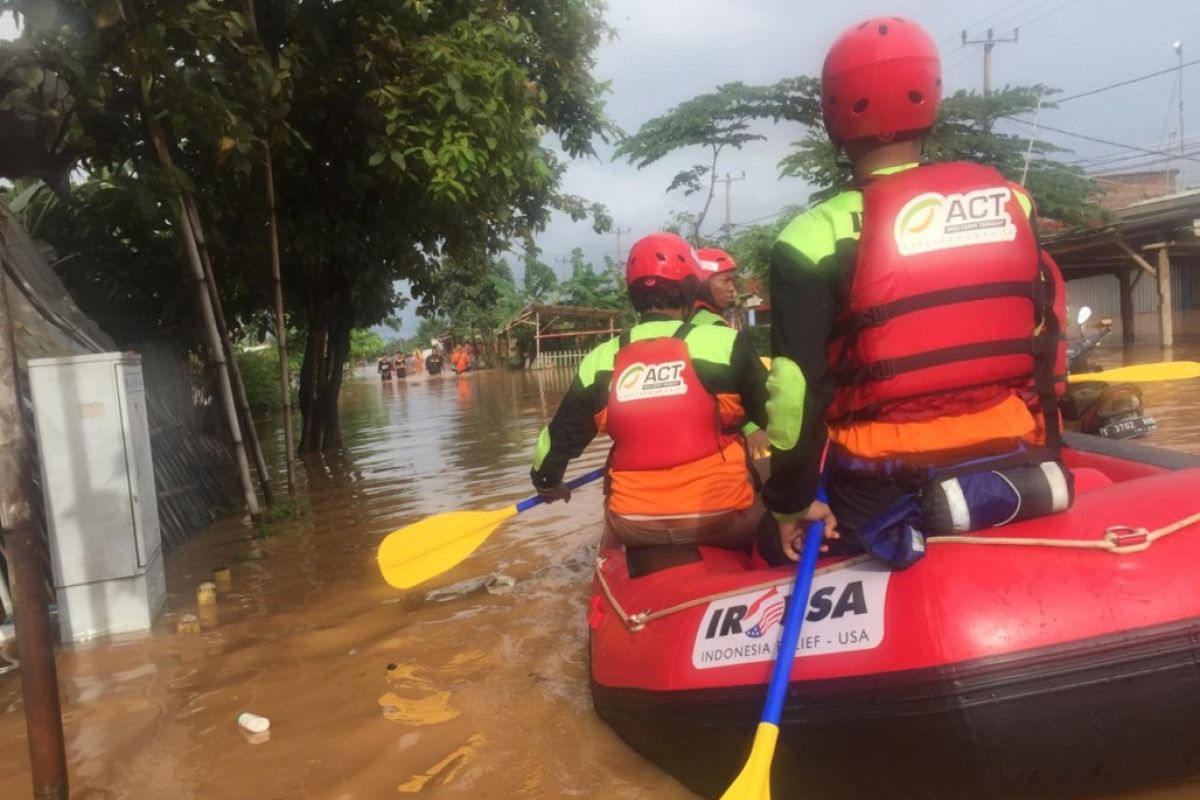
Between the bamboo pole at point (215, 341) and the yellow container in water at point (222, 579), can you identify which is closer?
the yellow container in water at point (222, 579)

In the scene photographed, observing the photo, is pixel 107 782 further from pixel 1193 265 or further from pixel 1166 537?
pixel 1193 265

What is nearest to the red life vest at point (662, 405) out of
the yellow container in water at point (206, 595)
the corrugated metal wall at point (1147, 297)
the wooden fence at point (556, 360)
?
the yellow container in water at point (206, 595)

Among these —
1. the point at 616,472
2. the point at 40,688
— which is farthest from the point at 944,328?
the point at 40,688

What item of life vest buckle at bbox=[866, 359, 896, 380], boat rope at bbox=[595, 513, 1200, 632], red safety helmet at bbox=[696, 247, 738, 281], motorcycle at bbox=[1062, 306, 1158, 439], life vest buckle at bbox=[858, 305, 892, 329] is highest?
red safety helmet at bbox=[696, 247, 738, 281]

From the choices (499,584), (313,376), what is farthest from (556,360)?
(499,584)

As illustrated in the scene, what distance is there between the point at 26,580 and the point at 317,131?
26.9 feet

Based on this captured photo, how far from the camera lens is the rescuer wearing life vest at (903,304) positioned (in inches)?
85.7

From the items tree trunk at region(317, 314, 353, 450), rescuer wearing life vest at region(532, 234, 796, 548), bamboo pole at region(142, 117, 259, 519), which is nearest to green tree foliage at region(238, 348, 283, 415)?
tree trunk at region(317, 314, 353, 450)

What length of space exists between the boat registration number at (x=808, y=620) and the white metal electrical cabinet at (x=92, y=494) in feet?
10.4

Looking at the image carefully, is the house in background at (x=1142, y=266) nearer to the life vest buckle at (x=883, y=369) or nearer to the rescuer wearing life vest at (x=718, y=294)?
the rescuer wearing life vest at (x=718, y=294)

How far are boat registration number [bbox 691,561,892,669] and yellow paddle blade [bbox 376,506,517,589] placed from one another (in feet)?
6.96

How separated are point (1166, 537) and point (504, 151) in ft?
22.0

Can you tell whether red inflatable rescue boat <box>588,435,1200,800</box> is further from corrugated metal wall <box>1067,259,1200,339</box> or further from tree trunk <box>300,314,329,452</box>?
corrugated metal wall <box>1067,259,1200,339</box>

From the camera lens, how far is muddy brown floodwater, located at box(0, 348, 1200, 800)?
3.01 m
